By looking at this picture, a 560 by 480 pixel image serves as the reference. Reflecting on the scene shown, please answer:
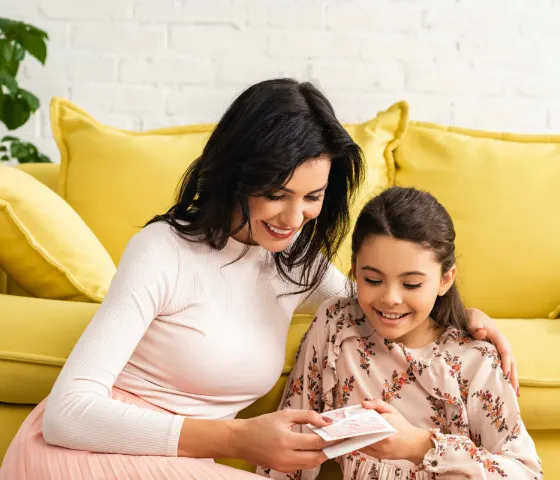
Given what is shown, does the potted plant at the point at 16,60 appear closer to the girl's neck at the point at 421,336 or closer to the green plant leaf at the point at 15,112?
the green plant leaf at the point at 15,112

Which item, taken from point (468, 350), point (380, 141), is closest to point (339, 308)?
point (468, 350)

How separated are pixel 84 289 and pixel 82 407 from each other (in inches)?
26.8

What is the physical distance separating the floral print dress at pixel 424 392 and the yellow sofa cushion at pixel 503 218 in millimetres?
597

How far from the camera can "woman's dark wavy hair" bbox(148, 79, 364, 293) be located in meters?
1.36

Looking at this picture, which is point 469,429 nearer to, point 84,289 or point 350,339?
point 350,339

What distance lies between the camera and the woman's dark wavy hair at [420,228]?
1.50 meters

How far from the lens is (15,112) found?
8.71ft

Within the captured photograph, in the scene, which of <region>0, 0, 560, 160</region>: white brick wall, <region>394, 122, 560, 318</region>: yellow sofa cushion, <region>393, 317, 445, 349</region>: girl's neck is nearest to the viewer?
<region>393, 317, 445, 349</region>: girl's neck

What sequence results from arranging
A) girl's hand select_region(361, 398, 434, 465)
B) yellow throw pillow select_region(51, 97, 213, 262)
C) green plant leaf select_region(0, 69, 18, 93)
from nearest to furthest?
1. girl's hand select_region(361, 398, 434, 465)
2. yellow throw pillow select_region(51, 97, 213, 262)
3. green plant leaf select_region(0, 69, 18, 93)

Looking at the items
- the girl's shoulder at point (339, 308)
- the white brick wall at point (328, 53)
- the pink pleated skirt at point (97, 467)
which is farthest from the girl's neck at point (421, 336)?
the white brick wall at point (328, 53)

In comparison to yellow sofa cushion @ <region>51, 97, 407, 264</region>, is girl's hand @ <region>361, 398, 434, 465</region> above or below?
below

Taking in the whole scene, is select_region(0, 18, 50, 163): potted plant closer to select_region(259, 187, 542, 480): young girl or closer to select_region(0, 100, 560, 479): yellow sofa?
select_region(0, 100, 560, 479): yellow sofa

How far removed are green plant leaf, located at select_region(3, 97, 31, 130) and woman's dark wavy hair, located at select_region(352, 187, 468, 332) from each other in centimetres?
156

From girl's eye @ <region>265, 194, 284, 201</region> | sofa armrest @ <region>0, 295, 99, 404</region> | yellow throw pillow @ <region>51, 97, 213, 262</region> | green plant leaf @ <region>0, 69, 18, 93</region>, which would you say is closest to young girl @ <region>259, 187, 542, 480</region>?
girl's eye @ <region>265, 194, 284, 201</region>
